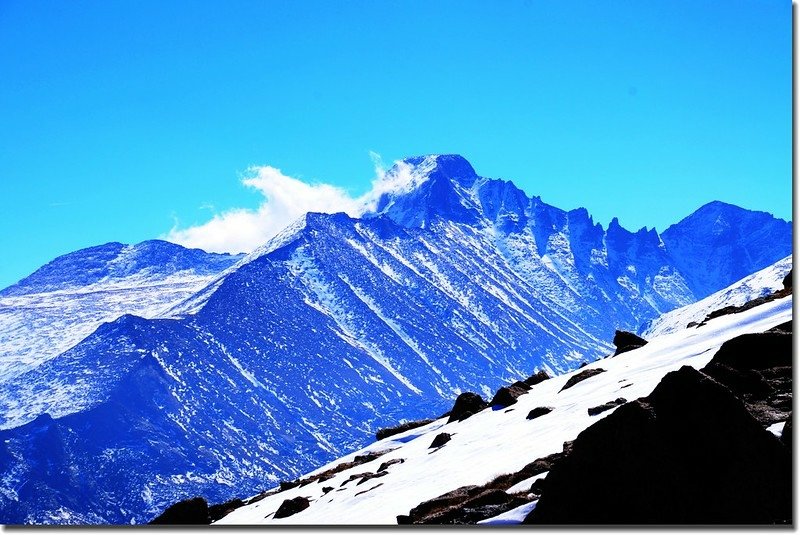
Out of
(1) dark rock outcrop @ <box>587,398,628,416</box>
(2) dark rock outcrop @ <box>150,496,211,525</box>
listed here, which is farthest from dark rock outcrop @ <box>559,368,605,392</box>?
(2) dark rock outcrop @ <box>150,496,211,525</box>

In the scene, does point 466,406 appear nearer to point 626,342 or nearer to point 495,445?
point 626,342

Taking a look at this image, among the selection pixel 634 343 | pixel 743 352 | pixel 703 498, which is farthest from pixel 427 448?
pixel 703 498

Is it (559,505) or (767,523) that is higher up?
(559,505)

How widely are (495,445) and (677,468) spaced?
15.8 metres

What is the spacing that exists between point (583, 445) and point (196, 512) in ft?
78.9

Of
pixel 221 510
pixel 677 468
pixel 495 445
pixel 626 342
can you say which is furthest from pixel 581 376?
pixel 677 468

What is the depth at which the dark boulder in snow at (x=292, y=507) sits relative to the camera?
3316 cm

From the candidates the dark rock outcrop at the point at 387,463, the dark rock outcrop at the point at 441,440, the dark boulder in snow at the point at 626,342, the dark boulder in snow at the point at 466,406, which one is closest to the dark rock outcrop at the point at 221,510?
the dark rock outcrop at the point at 387,463

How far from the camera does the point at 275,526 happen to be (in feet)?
72.9

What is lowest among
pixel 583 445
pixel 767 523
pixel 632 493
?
pixel 767 523

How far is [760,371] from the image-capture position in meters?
24.6

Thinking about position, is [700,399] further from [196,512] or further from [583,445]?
[196,512]

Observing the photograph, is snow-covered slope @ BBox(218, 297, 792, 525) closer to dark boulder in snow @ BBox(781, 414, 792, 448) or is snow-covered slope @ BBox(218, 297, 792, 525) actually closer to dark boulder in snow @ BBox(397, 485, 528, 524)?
dark boulder in snow @ BBox(397, 485, 528, 524)

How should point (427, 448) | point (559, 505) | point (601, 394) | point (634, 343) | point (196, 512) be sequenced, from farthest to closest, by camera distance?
point (634, 343) → point (427, 448) → point (196, 512) → point (601, 394) → point (559, 505)
